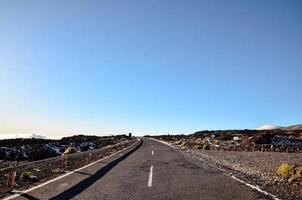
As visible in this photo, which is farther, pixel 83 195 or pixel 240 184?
pixel 240 184

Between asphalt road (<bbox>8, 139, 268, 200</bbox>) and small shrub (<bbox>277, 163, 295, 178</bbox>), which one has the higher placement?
small shrub (<bbox>277, 163, 295, 178</bbox>)

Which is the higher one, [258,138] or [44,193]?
[258,138]

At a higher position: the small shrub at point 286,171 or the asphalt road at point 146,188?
the small shrub at point 286,171

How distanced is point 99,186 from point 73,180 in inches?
74.8

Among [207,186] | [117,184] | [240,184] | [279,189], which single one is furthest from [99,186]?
[279,189]

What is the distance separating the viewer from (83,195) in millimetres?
10164

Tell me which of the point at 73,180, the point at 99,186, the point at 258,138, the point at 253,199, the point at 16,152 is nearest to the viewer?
the point at 253,199

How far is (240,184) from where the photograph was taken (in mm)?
12055

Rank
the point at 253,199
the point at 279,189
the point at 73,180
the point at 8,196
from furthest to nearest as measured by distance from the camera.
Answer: the point at 73,180, the point at 279,189, the point at 8,196, the point at 253,199

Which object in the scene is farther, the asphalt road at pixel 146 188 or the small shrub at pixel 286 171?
the small shrub at pixel 286 171

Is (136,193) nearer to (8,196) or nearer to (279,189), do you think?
(8,196)

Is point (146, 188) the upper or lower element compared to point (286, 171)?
lower

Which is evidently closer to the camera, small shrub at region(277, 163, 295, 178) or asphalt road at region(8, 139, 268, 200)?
asphalt road at region(8, 139, 268, 200)

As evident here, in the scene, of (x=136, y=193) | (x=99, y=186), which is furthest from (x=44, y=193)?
(x=136, y=193)
